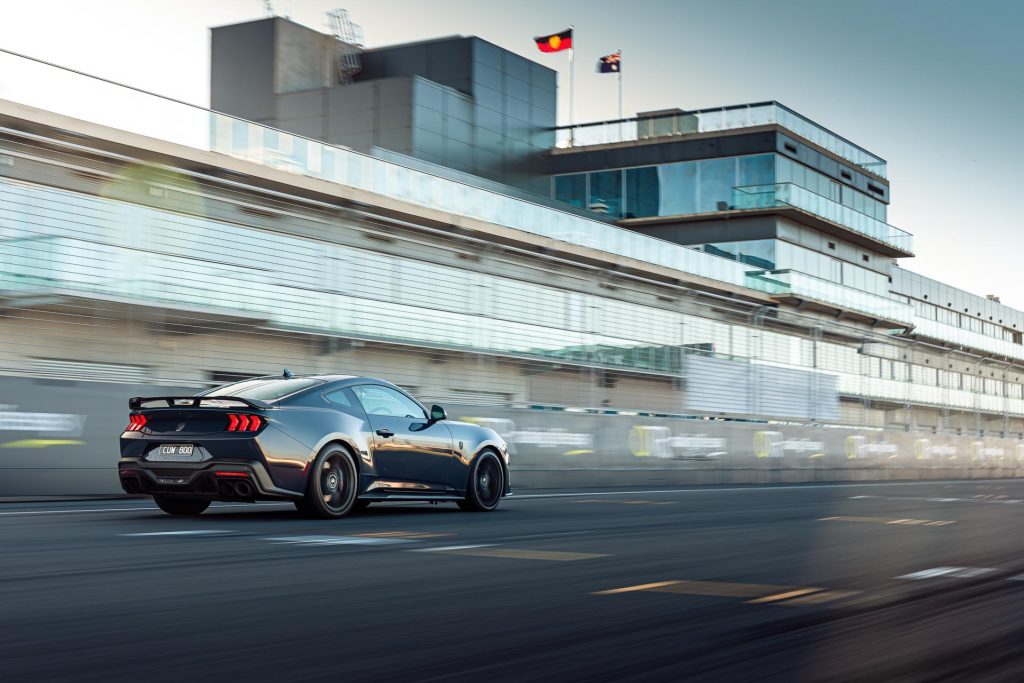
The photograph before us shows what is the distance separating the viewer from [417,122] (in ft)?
172

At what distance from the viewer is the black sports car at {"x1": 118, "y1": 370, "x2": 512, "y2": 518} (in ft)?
33.0

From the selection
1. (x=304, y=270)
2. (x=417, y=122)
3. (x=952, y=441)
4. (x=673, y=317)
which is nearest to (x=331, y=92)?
(x=417, y=122)

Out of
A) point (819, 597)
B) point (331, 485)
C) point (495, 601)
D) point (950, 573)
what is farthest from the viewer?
point (331, 485)

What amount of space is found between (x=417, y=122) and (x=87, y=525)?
44352 millimetres

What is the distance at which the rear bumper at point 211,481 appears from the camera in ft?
32.7

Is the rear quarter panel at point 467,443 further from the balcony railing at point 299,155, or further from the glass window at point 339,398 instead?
the balcony railing at point 299,155

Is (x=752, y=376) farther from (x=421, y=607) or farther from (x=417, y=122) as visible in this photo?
(x=417, y=122)

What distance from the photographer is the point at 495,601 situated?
5758 mm

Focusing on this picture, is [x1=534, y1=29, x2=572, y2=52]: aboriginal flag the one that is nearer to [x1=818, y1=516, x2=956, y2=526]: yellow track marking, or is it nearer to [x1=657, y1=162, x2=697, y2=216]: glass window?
[x1=657, y1=162, x2=697, y2=216]: glass window

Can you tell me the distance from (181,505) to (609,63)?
189 feet

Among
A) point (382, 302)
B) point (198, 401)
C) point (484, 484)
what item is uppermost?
point (382, 302)

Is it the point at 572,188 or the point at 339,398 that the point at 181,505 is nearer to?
the point at 339,398

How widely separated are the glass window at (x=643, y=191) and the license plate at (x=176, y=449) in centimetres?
5085

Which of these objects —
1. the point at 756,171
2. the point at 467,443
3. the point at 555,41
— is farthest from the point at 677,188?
the point at 467,443
